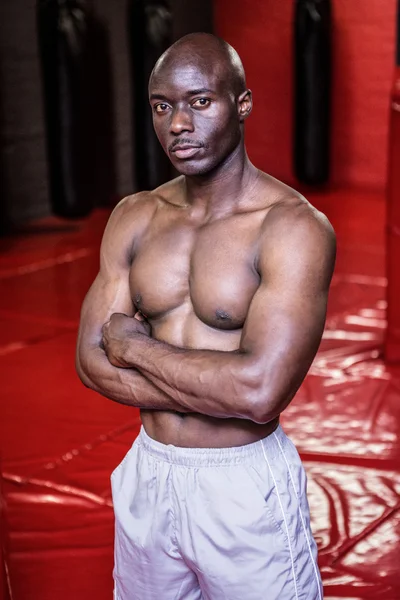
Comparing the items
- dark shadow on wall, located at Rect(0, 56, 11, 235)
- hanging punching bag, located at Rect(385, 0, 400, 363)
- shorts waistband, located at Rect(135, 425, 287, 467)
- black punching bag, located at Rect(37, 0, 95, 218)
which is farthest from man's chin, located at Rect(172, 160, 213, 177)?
dark shadow on wall, located at Rect(0, 56, 11, 235)

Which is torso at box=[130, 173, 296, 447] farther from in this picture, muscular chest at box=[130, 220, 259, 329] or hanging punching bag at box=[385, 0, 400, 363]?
hanging punching bag at box=[385, 0, 400, 363]

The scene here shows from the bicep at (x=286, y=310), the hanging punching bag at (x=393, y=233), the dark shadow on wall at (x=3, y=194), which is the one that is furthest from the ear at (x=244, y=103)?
the dark shadow on wall at (x=3, y=194)

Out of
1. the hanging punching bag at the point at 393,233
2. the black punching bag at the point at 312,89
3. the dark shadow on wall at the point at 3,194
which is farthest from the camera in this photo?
the black punching bag at the point at 312,89

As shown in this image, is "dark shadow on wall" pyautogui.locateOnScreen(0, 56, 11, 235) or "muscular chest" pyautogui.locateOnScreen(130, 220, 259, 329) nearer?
"muscular chest" pyautogui.locateOnScreen(130, 220, 259, 329)

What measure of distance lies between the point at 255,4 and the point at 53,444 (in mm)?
6263

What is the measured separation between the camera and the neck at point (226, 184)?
1.72 metres

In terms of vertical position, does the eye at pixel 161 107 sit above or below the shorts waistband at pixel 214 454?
above

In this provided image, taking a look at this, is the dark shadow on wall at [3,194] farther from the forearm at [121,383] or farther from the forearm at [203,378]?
the forearm at [203,378]

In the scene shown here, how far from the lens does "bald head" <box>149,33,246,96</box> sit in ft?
5.39

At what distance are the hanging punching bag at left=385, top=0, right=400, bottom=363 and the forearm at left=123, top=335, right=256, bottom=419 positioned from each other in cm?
248

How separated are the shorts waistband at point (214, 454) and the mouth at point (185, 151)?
0.55 meters

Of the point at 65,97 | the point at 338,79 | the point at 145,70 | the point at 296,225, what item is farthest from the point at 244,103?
the point at 338,79

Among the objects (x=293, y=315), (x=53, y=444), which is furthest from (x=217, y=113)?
(x=53, y=444)

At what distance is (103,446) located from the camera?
134 inches
